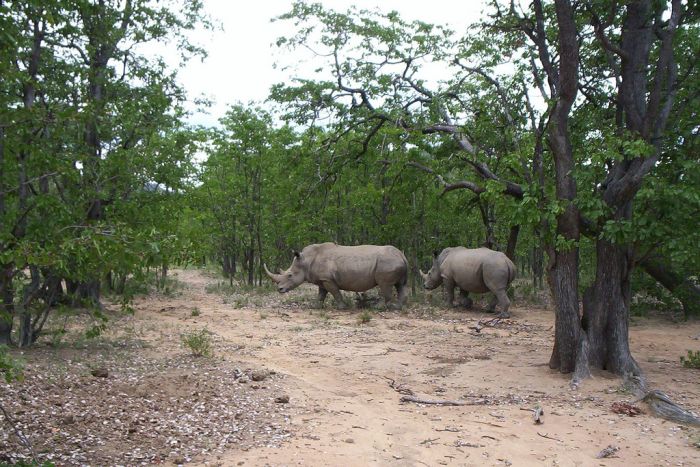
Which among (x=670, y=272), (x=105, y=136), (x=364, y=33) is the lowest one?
(x=670, y=272)

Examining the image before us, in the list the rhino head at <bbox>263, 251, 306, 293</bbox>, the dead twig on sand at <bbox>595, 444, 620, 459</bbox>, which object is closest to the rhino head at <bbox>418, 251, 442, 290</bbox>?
the rhino head at <bbox>263, 251, 306, 293</bbox>

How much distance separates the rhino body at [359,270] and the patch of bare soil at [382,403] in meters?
4.08

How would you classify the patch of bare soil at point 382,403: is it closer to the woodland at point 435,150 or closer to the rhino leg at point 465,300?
the woodland at point 435,150

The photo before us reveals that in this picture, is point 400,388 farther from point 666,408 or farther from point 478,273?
point 478,273

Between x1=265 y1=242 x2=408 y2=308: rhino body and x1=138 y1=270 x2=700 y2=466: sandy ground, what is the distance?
2.32 m

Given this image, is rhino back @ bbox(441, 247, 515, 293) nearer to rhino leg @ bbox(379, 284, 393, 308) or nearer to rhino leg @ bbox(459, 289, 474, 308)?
rhino leg @ bbox(459, 289, 474, 308)

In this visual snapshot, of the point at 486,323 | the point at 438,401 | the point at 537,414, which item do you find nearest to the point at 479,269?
the point at 486,323

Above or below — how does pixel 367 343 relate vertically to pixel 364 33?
below

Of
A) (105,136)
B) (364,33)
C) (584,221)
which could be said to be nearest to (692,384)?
(584,221)

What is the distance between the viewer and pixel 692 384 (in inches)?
347

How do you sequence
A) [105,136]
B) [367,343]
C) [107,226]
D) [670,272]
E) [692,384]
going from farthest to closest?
1. [670,272]
2. [105,136]
3. [367,343]
4. [692,384]
5. [107,226]

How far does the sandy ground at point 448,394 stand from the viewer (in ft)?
20.3

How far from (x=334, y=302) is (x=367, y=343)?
21.4ft

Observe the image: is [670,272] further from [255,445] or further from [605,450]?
[255,445]
